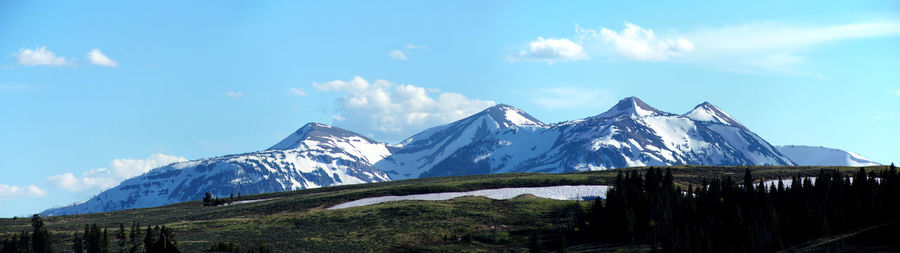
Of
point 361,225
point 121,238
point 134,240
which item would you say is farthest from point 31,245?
point 361,225

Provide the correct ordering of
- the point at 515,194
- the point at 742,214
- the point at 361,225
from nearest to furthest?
1. the point at 742,214
2. the point at 361,225
3. the point at 515,194

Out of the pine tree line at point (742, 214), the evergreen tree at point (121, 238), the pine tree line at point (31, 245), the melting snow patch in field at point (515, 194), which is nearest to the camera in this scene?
the pine tree line at point (742, 214)

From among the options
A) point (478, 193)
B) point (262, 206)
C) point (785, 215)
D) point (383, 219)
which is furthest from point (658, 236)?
point (262, 206)

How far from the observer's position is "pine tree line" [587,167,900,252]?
390ft

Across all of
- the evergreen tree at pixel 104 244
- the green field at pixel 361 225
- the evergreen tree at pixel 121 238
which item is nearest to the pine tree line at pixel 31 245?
the green field at pixel 361 225

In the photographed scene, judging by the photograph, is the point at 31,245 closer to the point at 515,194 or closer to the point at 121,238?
the point at 121,238

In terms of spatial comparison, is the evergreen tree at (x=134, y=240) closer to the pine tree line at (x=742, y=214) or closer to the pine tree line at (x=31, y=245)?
the pine tree line at (x=31, y=245)

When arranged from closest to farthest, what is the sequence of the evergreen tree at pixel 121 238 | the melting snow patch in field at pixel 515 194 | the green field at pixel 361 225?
1. the evergreen tree at pixel 121 238
2. the green field at pixel 361 225
3. the melting snow patch in field at pixel 515 194

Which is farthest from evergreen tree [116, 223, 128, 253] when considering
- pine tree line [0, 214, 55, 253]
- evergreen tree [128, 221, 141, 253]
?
pine tree line [0, 214, 55, 253]

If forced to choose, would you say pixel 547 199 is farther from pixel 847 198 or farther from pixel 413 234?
pixel 847 198

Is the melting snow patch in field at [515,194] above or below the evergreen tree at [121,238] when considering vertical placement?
above

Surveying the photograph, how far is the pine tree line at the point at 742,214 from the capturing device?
118750 mm

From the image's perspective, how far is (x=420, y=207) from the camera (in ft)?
559

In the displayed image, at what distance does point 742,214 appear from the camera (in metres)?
127
